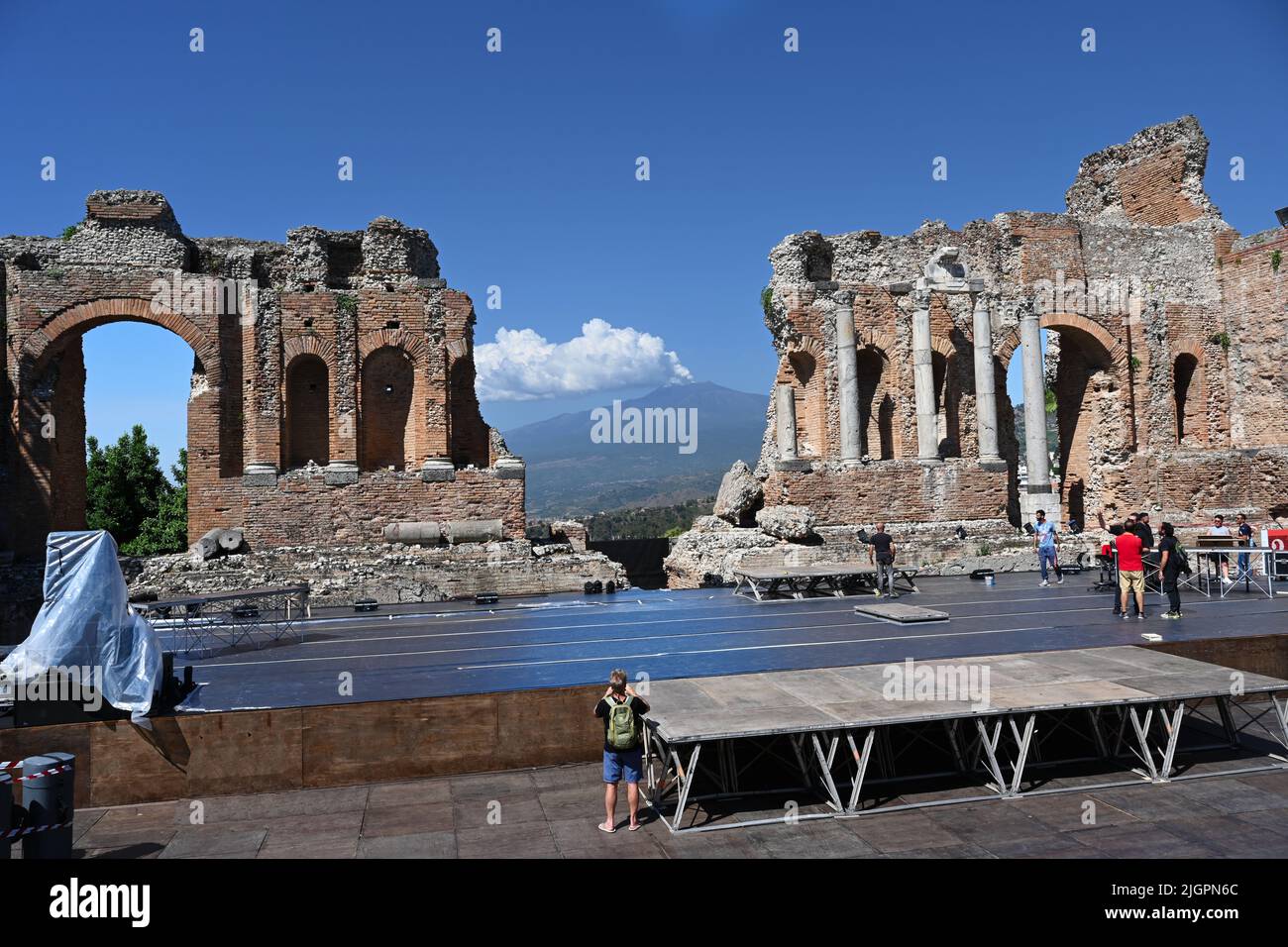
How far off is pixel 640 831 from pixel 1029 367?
23.8 m

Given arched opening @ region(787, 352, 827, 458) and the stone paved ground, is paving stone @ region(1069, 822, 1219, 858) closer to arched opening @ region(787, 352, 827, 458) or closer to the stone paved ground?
the stone paved ground

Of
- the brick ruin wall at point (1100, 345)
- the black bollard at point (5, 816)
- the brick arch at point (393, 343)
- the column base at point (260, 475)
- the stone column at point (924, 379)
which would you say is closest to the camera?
the black bollard at point (5, 816)

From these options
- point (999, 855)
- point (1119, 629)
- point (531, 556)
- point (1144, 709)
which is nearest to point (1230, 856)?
point (999, 855)

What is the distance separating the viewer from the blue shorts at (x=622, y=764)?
735 cm

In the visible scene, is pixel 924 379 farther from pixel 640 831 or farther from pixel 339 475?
pixel 640 831

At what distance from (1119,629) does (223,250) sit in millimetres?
21938

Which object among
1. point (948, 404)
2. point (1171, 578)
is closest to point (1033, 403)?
point (948, 404)

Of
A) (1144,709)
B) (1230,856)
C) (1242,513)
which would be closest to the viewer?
(1230,856)

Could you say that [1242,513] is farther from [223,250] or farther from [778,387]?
[223,250]

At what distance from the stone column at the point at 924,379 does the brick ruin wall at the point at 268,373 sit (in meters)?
11.6

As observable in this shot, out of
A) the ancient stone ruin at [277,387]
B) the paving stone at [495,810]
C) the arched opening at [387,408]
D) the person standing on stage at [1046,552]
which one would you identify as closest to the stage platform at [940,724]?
the paving stone at [495,810]

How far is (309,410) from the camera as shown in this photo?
2470cm

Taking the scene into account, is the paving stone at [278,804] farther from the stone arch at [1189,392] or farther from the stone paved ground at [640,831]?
the stone arch at [1189,392]

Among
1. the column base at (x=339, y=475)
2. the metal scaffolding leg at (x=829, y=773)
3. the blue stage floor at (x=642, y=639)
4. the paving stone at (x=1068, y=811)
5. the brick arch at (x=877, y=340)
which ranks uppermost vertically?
the brick arch at (x=877, y=340)
